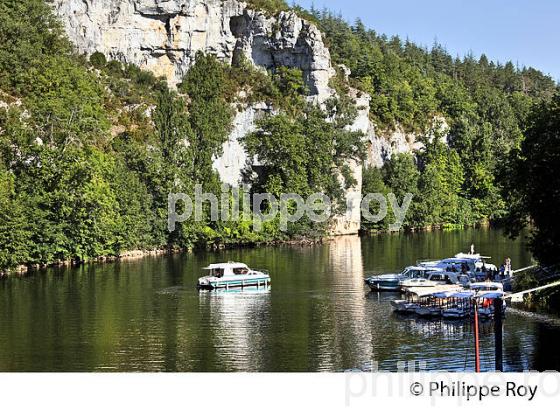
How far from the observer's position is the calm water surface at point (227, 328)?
108 ft

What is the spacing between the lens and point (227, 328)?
1564 inches

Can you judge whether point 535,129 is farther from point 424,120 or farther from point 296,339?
point 424,120

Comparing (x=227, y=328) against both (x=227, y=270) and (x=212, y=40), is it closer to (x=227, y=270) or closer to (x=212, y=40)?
(x=227, y=270)

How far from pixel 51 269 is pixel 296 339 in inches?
1240

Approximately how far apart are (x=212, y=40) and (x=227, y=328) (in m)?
71.6

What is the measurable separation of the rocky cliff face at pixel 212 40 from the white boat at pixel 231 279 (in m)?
39.7

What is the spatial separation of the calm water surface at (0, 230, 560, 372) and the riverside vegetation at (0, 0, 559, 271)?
7.53 metres

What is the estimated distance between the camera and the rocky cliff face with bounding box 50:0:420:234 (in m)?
96.9

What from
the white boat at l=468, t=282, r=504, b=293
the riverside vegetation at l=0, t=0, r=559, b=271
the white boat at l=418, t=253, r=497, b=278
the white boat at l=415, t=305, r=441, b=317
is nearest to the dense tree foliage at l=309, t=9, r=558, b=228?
the riverside vegetation at l=0, t=0, r=559, b=271

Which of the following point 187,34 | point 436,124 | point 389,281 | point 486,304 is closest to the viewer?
point 486,304

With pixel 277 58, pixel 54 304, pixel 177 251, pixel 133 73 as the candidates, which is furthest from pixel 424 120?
pixel 54 304

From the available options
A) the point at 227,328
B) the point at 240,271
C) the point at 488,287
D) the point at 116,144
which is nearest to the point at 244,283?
the point at 240,271

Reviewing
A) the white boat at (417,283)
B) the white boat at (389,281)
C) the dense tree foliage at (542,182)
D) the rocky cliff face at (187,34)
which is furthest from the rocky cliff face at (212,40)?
the dense tree foliage at (542,182)

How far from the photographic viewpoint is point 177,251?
7850 cm
